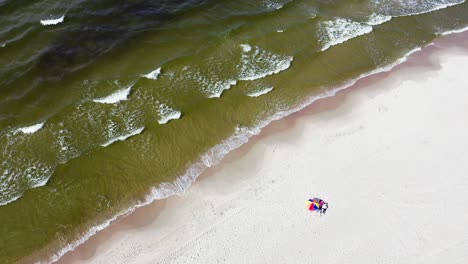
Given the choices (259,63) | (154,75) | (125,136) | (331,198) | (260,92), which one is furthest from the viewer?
(259,63)

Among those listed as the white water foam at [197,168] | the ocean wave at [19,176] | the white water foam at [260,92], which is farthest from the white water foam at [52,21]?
the white water foam at [197,168]

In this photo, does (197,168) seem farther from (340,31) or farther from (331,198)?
(340,31)

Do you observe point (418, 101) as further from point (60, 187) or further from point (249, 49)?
point (60, 187)

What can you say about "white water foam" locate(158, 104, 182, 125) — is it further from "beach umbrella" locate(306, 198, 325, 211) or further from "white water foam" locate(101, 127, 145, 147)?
"beach umbrella" locate(306, 198, 325, 211)

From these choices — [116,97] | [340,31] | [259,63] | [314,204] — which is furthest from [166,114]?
[340,31]

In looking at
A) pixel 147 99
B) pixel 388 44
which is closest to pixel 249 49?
pixel 147 99

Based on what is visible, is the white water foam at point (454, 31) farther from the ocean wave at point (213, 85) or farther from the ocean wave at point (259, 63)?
the ocean wave at point (213, 85)
